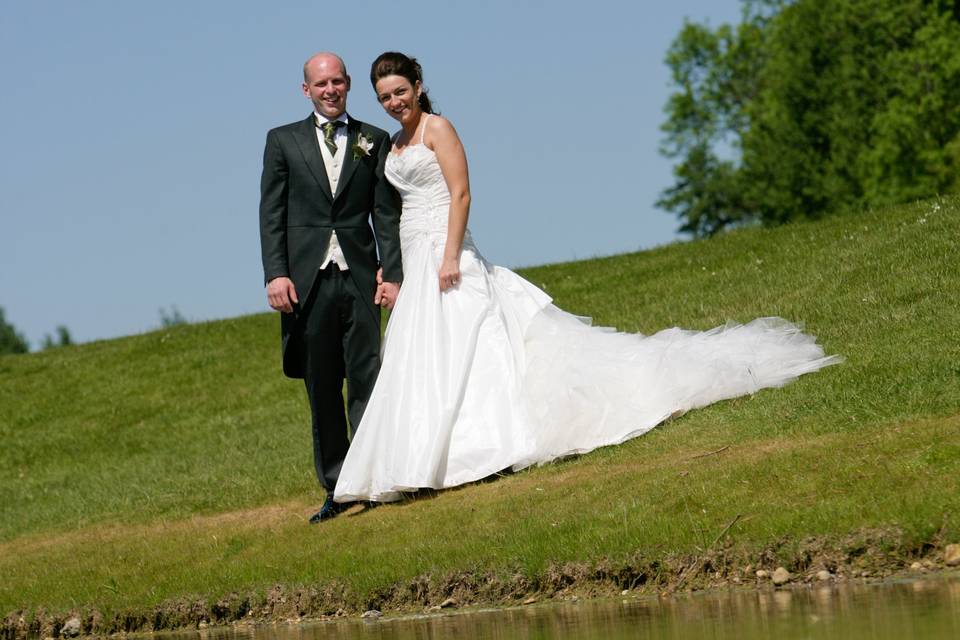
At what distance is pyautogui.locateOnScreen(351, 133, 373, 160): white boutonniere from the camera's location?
12578mm

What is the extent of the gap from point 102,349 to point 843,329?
16725mm

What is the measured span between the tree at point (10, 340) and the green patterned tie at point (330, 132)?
90689 mm

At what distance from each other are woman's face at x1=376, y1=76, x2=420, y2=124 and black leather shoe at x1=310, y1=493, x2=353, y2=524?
3.41 metres

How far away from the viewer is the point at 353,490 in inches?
489

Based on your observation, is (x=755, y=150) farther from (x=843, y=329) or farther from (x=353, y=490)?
(x=353, y=490)

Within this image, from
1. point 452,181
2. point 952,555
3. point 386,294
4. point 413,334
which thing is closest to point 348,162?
point 452,181

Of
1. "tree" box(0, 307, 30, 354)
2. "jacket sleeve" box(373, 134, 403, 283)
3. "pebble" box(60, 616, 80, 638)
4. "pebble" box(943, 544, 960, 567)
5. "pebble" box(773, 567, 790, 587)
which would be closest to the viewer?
"pebble" box(943, 544, 960, 567)

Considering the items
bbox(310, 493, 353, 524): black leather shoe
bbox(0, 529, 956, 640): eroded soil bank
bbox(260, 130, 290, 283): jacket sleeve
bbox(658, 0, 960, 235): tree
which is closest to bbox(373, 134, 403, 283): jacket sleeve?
bbox(260, 130, 290, 283): jacket sleeve

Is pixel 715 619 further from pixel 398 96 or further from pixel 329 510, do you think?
pixel 398 96

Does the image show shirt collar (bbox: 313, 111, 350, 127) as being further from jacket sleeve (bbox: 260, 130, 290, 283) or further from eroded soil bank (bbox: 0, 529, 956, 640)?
eroded soil bank (bbox: 0, 529, 956, 640)

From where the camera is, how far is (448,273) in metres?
12.8

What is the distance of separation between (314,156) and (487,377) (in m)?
2.40

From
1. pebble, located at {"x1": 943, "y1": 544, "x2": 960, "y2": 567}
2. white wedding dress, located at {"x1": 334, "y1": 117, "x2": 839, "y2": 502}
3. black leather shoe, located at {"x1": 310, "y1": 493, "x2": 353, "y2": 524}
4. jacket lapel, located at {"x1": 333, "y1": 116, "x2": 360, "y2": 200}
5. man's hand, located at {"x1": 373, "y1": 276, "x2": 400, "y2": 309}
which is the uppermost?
jacket lapel, located at {"x1": 333, "y1": 116, "x2": 360, "y2": 200}

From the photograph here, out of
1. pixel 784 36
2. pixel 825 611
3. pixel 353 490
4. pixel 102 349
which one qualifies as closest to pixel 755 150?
pixel 784 36
